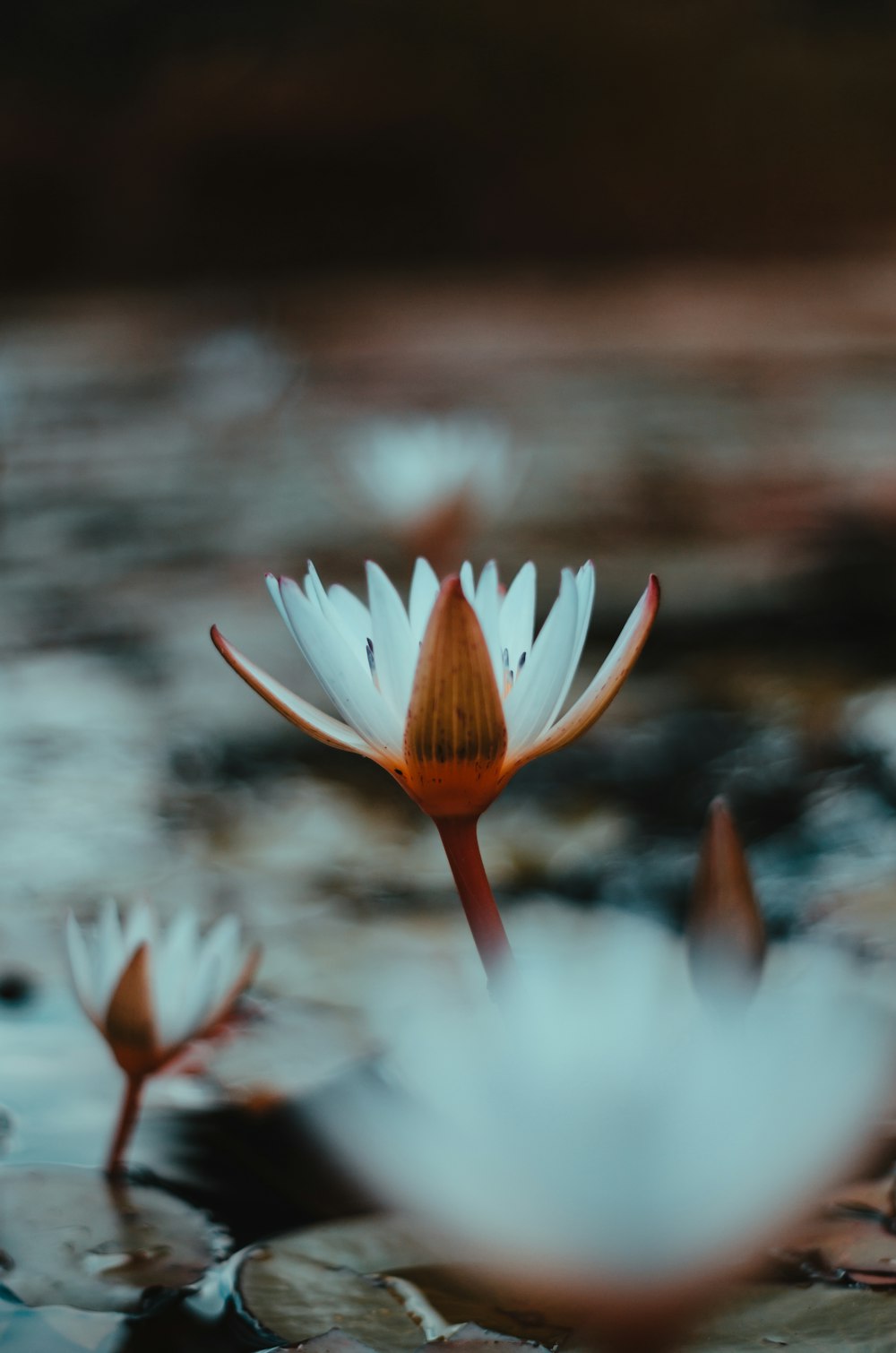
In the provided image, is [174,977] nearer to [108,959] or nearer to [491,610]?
[108,959]

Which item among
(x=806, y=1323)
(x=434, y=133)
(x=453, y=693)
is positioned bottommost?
(x=806, y=1323)

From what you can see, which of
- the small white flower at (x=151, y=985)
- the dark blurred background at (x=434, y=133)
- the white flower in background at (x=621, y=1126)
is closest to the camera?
the white flower in background at (x=621, y=1126)

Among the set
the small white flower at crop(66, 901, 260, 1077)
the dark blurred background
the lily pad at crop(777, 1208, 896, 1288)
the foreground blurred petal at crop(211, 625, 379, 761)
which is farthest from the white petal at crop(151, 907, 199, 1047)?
the dark blurred background

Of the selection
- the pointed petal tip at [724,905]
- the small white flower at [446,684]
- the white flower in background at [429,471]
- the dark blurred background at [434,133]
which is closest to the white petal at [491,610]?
the small white flower at [446,684]

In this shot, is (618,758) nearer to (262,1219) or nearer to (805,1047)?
(262,1219)

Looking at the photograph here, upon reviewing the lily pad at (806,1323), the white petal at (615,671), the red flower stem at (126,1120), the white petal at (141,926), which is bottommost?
the lily pad at (806,1323)

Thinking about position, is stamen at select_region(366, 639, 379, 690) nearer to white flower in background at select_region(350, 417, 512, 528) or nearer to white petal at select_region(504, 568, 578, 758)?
white petal at select_region(504, 568, 578, 758)

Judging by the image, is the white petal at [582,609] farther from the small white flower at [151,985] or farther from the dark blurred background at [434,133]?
the dark blurred background at [434,133]

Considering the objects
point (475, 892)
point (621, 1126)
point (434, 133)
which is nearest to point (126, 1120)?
point (475, 892)
